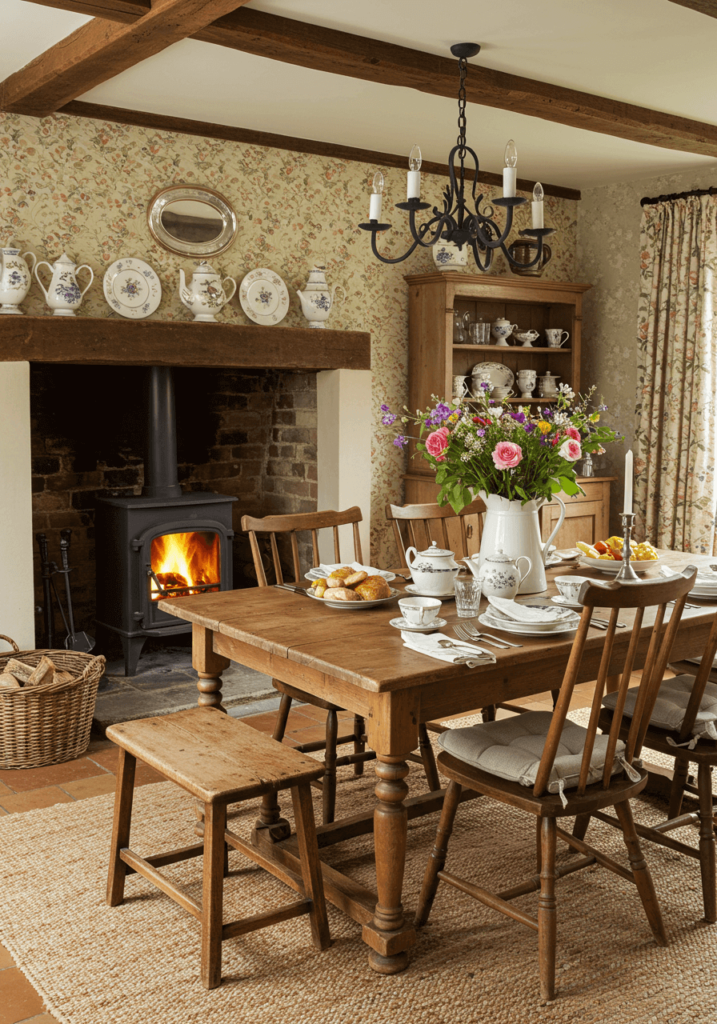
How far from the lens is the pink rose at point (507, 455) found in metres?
2.50

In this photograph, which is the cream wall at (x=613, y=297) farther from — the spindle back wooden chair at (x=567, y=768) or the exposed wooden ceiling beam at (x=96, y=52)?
the spindle back wooden chair at (x=567, y=768)

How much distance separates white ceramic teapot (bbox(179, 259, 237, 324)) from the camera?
4227mm

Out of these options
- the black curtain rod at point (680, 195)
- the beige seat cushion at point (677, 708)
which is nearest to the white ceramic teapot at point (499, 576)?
the beige seat cushion at point (677, 708)

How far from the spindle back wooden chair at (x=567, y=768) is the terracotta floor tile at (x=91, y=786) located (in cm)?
134

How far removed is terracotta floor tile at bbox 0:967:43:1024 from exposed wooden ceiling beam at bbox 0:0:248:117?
2.53 m

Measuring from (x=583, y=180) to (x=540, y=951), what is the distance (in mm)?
4537

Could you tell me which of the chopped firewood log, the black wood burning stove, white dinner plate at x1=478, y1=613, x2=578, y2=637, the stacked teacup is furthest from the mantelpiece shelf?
white dinner plate at x1=478, y1=613, x2=578, y2=637

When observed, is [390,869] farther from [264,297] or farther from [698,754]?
[264,297]

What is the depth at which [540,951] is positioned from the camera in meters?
2.09

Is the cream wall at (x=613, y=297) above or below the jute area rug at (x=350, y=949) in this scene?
above

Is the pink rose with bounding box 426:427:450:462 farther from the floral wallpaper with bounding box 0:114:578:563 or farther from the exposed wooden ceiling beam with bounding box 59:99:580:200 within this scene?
the exposed wooden ceiling beam with bounding box 59:99:580:200

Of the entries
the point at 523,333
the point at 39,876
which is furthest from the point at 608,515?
the point at 39,876

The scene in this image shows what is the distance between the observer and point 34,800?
314 centimetres

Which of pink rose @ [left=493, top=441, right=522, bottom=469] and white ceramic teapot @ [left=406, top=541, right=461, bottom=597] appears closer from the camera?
pink rose @ [left=493, top=441, right=522, bottom=469]
